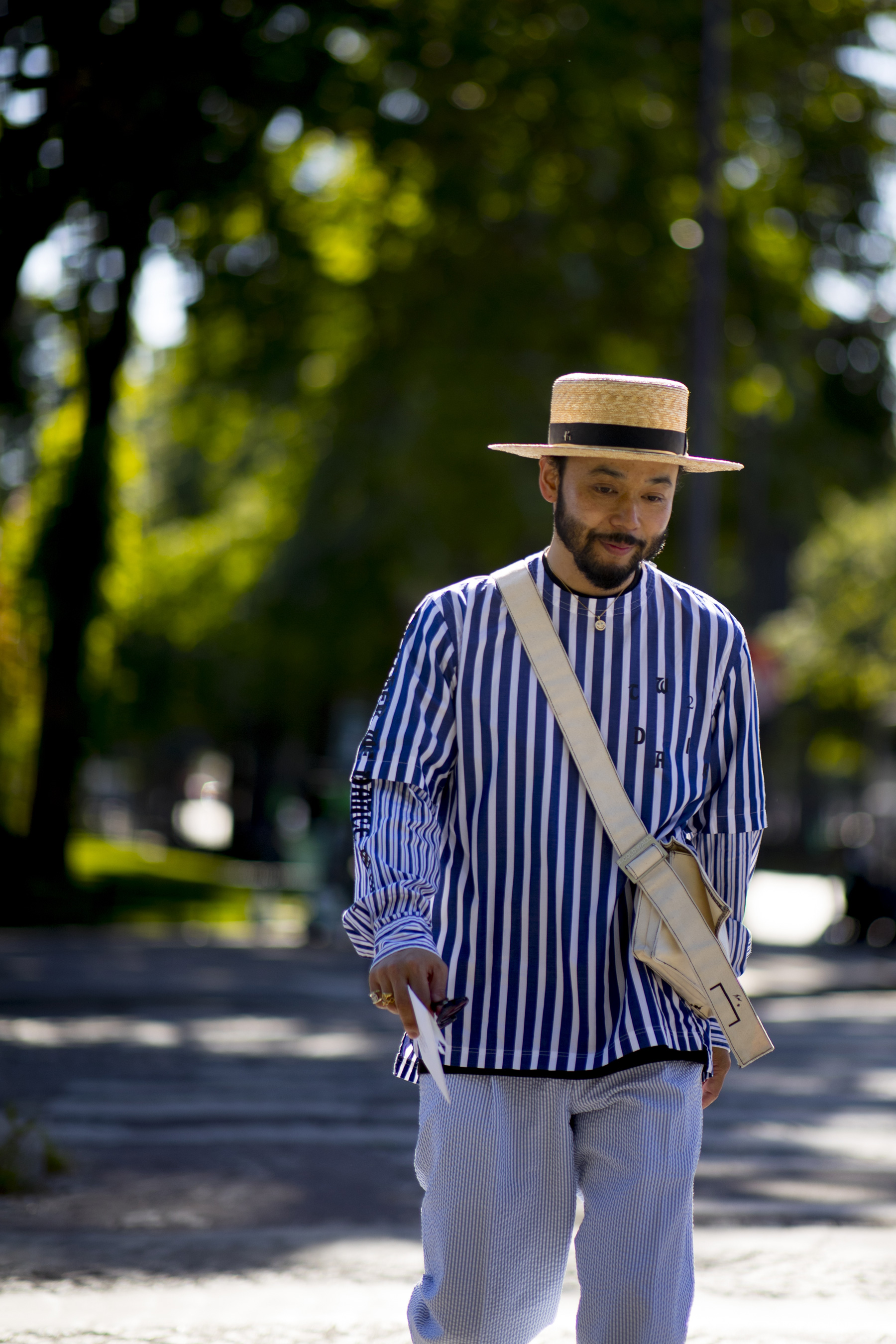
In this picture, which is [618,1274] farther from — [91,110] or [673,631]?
[91,110]

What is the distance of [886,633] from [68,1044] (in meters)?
22.0

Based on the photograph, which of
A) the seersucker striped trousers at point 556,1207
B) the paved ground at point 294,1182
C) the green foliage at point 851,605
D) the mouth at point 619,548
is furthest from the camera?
the green foliage at point 851,605

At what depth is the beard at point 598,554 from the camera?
126 inches

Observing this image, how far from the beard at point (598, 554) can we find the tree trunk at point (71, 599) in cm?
1670

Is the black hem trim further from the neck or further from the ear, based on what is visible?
the ear

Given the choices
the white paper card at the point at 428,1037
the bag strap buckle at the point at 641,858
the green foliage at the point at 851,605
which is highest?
the green foliage at the point at 851,605

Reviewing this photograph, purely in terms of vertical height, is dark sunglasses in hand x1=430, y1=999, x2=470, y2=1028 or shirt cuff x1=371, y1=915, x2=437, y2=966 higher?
shirt cuff x1=371, y1=915, x2=437, y2=966

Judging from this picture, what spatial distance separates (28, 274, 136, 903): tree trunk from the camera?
20.0 m

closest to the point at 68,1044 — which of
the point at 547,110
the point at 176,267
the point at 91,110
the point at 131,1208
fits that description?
the point at 131,1208

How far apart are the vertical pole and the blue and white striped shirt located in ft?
42.9

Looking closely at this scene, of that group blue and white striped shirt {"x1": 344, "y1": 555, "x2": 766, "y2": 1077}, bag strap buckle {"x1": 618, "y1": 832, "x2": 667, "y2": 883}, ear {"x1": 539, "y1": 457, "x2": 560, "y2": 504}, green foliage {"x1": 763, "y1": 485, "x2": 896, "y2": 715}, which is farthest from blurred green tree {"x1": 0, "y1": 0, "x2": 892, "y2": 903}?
bag strap buckle {"x1": 618, "y1": 832, "x2": 667, "y2": 883}

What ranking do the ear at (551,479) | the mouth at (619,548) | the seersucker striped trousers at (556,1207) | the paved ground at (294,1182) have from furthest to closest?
1. the paved ground at (294,1182)
2. the ear at (551,479)
3. the mouth at (619,548)
4. the seersucker striped trousers at (556,1207)

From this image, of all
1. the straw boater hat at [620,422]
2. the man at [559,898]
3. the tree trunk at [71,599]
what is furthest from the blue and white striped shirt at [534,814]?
the tree trunk at [71,599]

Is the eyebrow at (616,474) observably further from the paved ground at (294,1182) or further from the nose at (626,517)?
the paved ground at (294,1182)
